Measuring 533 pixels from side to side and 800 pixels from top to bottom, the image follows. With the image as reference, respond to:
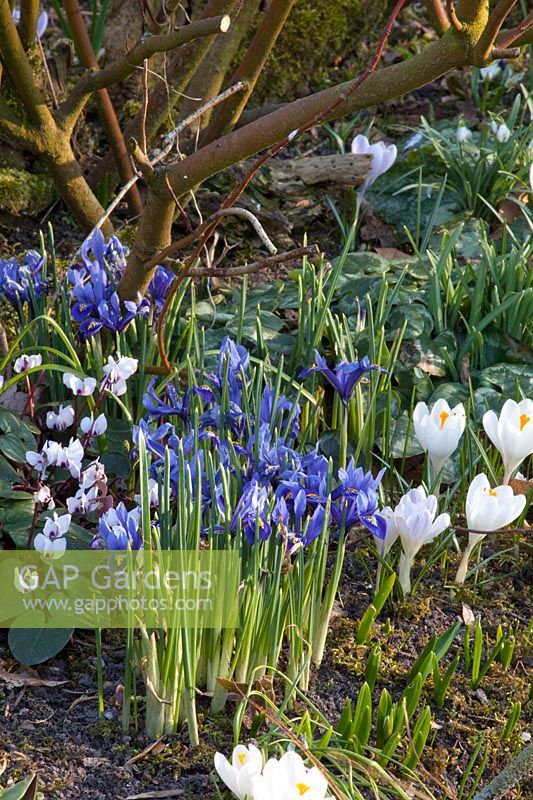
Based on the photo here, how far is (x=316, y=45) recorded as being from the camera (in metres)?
4.95

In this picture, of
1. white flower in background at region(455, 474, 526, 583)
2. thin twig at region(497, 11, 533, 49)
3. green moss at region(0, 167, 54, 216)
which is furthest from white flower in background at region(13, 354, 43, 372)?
green moss at region(0, 167, 54, 216)

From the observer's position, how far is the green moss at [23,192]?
3896 millimetres

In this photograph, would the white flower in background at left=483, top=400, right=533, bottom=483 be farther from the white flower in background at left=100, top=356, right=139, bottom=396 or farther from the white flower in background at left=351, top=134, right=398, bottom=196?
the white flower in background at left=351, top=134, right=398, bottom=196

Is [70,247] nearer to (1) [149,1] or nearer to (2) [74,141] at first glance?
(2) [74,141]

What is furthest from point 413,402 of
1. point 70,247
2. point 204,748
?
point 70,247

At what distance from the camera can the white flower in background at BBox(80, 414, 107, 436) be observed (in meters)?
2.20

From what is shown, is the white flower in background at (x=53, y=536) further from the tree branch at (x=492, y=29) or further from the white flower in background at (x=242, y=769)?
the tree branch at (x=492, y=29)

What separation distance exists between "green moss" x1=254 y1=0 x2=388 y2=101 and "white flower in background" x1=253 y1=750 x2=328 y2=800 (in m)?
3.88

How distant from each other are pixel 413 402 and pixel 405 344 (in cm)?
23

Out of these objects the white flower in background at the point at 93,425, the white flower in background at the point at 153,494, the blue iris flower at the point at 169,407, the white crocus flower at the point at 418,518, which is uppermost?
the blue iris flower at the point at 169,407

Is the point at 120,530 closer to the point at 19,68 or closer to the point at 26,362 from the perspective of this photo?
the point at 26,362

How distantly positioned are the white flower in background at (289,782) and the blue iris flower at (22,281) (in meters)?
1.62

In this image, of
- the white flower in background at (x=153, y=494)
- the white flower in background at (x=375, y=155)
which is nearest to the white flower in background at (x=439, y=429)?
the white flower in background at (x=153, y=494)

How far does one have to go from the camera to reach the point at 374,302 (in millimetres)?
3199
